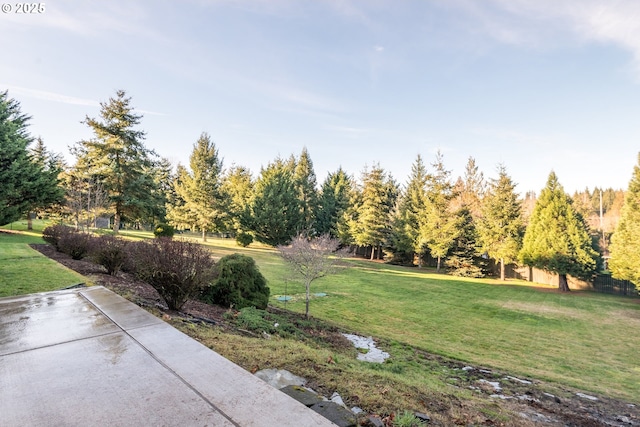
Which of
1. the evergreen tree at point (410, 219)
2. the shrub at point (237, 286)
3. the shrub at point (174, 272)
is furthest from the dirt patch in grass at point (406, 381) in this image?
the evergreen tree at point (410, 219)

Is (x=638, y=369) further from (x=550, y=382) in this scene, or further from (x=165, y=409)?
(x=165, y=409)

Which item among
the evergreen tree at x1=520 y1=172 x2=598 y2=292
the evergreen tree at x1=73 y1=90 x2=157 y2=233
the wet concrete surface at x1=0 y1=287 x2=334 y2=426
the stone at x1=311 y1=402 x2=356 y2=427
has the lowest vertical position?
the stone at x1=311 y1=402 x2=356 y2=427

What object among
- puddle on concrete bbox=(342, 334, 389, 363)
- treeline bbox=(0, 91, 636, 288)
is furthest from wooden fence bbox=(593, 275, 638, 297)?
puddle on concrete bbox=(342, 334, 389, 363)

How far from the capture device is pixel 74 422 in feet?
6.64

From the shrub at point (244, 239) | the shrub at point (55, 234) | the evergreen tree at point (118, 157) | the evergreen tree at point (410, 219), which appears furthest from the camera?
the shrub at point (244, 239)

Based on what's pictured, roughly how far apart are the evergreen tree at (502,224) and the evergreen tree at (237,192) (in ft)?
73.7

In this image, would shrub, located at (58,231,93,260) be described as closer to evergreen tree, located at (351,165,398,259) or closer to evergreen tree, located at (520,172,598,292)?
evergreen tree, located at (351,165,398,259)

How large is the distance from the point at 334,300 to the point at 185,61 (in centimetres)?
1087

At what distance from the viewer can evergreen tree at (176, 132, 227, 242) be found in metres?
31.8

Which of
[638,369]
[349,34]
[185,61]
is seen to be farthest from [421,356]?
[185,61]

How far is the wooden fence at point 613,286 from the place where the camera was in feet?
62.1

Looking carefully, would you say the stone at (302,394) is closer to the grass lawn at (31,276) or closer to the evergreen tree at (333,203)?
the grass lawn at (31,276)

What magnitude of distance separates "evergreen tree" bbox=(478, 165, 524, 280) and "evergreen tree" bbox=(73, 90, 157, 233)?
29.0 meters

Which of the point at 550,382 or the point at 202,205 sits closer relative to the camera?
the point at 550,382
